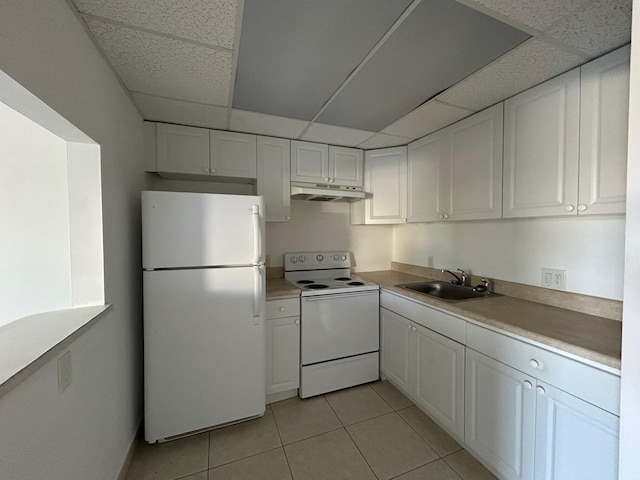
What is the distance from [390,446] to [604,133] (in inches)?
81.4

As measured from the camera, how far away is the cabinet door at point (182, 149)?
77.6 inches

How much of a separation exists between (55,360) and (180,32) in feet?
4.49

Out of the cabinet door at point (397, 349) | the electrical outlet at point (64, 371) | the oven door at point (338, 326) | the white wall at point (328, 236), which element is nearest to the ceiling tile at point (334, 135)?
the white wall at point (328, 236)

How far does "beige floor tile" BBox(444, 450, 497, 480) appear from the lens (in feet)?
4.58

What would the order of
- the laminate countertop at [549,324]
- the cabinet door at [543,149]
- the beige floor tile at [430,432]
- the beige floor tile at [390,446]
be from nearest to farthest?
1. the laminate countertop at [549,324]
2. the cabinet door at [543,149]
3. the beige floor tile at [390,446]
4. the beige floor tile at [430,432]

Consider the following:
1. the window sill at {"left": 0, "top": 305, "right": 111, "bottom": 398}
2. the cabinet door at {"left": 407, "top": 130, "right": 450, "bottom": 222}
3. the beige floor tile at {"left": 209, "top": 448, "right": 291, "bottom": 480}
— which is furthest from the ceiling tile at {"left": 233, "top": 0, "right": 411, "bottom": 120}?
the beige floor tile at {"left": 209, "top": 448, "right": 291, "bottom": 480}

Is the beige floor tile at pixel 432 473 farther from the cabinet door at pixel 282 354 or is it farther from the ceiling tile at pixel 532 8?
the ceiling tile at pixel 532 8

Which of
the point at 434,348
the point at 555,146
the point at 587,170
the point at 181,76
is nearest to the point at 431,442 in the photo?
the point at 434,348

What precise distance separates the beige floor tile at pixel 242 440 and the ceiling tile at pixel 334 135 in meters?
2.29

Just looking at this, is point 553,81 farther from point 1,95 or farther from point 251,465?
point 251,465

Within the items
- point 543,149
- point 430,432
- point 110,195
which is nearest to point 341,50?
point 543,149

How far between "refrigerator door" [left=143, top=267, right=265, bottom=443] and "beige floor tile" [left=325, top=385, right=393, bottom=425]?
60cm

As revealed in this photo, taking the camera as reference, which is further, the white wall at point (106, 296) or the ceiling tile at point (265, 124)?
the ceiling tile at point (265, 124)

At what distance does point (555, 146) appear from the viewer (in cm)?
140
